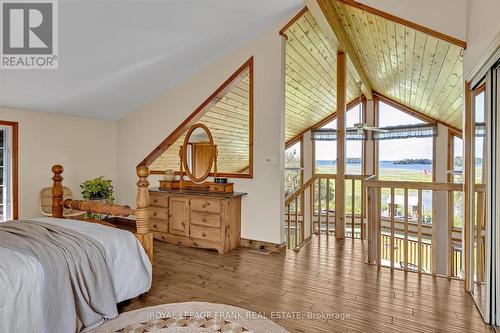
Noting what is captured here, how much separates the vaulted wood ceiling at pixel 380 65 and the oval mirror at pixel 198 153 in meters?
1.71

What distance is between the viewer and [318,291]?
2572 millimetres

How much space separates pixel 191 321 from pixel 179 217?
2069 millimetres

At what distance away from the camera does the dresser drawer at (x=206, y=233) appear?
12.1 ft

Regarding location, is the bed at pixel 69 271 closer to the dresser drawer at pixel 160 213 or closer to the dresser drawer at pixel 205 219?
the dresser drawer at pixel 205 219

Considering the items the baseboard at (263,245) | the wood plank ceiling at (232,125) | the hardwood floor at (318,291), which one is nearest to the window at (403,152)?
the hardwood floor at (318,291)

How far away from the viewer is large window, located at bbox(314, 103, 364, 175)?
7.42m

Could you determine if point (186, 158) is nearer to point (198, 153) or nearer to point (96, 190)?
point (198, 153)

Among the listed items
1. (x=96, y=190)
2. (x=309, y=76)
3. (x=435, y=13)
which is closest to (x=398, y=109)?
(x=309, y=76)

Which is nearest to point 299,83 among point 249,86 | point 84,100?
point 249,86

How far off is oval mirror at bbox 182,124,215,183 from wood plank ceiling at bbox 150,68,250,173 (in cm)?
12

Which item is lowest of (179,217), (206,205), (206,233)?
(206,233)

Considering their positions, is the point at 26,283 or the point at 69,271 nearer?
the point at 26,283

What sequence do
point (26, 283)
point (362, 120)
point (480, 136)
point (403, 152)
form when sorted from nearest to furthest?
point (26, 283) → point (480, 136) → point (403, 152) → point (362, 120)

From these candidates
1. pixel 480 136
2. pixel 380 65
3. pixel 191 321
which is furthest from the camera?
pixel 380 65
